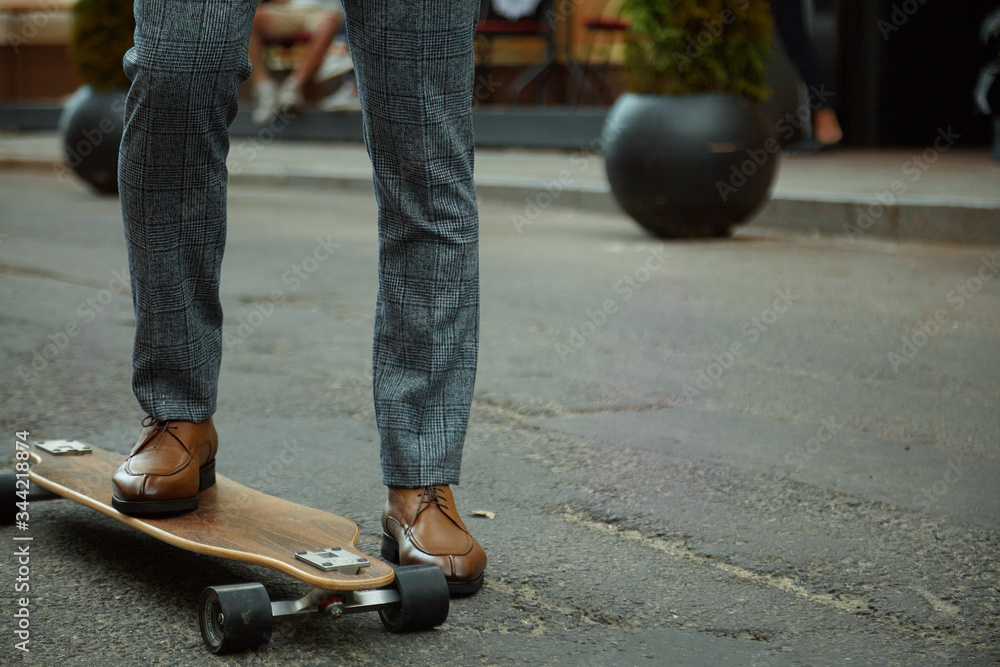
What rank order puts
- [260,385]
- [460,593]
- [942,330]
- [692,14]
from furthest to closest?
1. [692,14]
2. [942,330]
3. [260,385]
4. [460,593]

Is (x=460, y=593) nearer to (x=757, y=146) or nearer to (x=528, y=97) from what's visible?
(x=757, y=146)

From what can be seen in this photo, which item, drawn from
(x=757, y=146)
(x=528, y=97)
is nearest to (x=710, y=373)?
(x=757, y=146)

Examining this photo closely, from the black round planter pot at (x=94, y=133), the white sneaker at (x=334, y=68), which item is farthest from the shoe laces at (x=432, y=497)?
the white sneaker at (x=334, y=68)

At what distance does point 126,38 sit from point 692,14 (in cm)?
436

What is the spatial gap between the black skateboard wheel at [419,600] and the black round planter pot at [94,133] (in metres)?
7.57

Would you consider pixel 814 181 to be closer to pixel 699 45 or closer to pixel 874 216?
pixel 874 216

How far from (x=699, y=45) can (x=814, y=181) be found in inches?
74.9

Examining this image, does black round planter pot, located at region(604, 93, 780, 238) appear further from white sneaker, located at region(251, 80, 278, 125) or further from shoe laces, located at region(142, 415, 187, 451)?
white sneaker, located at region(251, 80, 278, 125)

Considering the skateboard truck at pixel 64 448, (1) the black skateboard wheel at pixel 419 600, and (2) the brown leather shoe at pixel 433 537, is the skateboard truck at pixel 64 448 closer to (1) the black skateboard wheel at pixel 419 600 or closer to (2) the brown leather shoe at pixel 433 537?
(2) the brown leather shoe at pixel 433 537

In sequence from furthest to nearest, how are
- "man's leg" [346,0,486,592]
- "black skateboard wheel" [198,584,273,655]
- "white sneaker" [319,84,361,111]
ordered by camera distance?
"white sneaker" [319,84,361,111] → "man's leg" [346,0,486,592] → "black skateboard wheel" [198,584,273,655]

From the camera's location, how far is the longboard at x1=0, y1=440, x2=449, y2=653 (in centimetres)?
164

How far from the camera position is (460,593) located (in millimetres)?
1897

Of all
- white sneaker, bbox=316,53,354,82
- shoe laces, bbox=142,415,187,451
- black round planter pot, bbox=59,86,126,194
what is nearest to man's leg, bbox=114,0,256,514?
shoe laces, bbox=142,415,187,451

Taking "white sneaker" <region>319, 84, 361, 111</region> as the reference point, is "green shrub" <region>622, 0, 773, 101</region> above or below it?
above
